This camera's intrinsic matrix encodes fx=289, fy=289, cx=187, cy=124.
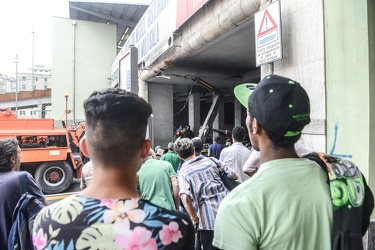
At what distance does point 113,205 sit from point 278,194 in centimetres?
70

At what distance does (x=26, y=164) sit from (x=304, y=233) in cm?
921

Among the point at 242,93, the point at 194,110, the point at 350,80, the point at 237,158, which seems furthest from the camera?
the point at 194,110

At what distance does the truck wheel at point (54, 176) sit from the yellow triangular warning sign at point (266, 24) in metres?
7.36

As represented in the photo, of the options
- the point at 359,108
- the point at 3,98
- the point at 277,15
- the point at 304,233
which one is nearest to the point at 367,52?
the point at 359,108

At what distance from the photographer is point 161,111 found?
14641 millimetres

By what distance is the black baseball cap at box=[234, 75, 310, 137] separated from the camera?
53.2 inches

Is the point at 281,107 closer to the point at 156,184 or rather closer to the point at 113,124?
the point at 113,124

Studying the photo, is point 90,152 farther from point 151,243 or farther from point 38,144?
point 38,144

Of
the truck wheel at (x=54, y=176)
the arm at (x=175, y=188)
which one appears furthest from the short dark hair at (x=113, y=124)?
the truck wheel at (x=54, y=176)

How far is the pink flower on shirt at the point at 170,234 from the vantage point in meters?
1.10

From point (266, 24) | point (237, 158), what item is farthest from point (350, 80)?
point (237, 158)

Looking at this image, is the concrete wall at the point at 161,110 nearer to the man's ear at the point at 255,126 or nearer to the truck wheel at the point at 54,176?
the truck wheel at the point at 54,176

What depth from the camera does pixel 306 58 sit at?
13.1 ft

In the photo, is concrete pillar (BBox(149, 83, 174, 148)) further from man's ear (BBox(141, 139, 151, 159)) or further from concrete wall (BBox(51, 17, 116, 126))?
man's ear (BBox(141, 139, 151, 159))
